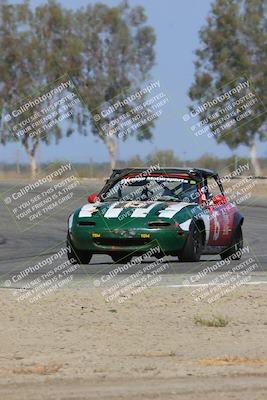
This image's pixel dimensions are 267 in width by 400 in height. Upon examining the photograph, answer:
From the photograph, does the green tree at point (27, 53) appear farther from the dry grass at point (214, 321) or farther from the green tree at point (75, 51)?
the dry grass at point (214, 321)

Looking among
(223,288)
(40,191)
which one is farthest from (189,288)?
(40,191)

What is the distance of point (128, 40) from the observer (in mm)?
83062

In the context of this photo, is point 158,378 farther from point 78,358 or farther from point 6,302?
point 6,302

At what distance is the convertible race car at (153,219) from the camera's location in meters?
16.9

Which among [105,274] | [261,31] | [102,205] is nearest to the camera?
[105,274]

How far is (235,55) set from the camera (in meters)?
74.2

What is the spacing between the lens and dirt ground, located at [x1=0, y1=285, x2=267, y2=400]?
26.1ft

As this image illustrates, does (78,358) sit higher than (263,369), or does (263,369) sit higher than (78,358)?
(78,358)

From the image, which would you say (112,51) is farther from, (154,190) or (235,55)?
(154,190)

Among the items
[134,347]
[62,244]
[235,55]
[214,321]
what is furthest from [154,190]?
[235,55]

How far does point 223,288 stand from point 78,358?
4942 millimetres

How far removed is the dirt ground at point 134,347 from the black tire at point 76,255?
3.33 metres

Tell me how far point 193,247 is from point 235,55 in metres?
58.1

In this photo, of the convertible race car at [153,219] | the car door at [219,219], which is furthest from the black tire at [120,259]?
the car door at [219,219]
